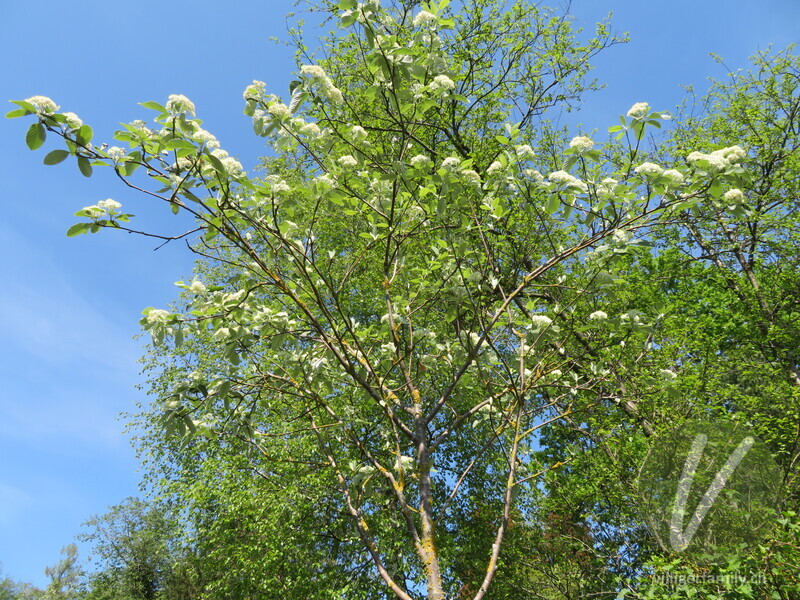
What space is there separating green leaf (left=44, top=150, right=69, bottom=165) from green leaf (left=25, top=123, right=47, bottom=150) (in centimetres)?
11

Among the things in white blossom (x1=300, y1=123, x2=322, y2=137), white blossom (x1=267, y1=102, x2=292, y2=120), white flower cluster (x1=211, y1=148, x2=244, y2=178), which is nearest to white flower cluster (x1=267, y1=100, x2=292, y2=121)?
white blossom (x1=267, y1=102, x2=292, y2=120)

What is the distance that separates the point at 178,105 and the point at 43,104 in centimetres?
54

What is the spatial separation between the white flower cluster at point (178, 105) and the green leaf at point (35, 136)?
20.9 inches

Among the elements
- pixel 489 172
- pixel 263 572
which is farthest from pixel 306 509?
pixel 489 172

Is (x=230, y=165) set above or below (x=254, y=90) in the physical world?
below

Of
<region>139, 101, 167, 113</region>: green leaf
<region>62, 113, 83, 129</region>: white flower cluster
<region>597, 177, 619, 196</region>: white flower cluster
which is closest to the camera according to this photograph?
<region>62, 113, 83, 129</region>: white flower cluster

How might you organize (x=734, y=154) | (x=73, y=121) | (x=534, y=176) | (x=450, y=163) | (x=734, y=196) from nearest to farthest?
(x=73, y=121) → (x=734, y=154) → (x=734, y=196) → (x=450, y=163) → (x=534, y=176)

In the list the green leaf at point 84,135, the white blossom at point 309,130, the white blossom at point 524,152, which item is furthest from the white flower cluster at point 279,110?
the white blossom at point 524,152

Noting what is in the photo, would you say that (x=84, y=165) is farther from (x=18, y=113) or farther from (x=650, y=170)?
(x=650, y=170)

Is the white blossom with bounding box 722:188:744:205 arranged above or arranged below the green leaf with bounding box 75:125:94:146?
below

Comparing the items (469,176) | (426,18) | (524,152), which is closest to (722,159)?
(524,152)

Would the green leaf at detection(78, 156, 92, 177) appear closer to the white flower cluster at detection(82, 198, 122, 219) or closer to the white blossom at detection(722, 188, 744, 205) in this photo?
the white flower cluster at detection(82, 198, 122, 219)

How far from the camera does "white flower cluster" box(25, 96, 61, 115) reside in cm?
208

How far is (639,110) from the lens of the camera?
2826mm
